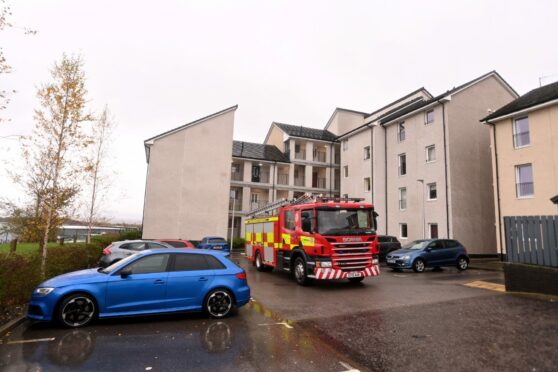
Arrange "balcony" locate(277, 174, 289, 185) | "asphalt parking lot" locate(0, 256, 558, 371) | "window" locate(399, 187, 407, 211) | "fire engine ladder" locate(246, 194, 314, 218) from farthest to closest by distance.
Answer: "balcony" locate(277, 174, 289, 185)
"window" locate(399, 187, 407, 211)
"fire engine ladder" locate(246, 194, 314, 218)
"asphalt parking lot" locate(0, 256, 558, 371)

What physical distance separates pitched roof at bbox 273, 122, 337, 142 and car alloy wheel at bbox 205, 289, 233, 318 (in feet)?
100

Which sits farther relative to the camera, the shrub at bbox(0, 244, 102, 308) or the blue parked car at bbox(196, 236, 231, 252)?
the blue parked car at bbox(196, 236, 231, 252)

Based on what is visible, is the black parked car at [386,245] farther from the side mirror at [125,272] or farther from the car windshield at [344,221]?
the side mirror at [125,272]

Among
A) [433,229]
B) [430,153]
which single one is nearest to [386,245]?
[433,229]

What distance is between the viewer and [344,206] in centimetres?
1090

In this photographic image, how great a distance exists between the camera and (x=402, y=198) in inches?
1054

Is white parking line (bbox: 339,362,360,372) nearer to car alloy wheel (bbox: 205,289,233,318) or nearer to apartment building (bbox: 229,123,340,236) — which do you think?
car alloy wheel (bbox: 205,289,233,318)

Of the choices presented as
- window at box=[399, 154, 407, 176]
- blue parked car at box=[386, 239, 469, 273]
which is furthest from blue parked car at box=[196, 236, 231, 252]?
window at box=[399, 154, 407, 176]

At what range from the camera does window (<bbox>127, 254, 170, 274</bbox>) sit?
21.6 ft

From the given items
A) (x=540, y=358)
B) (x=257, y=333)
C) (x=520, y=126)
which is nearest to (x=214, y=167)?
(x=520, y=126)

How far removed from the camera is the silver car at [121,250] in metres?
12.7

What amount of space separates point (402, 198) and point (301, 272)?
1828 cm

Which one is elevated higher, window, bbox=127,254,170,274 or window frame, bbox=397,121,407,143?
window frame, bbox=397,121,407,143

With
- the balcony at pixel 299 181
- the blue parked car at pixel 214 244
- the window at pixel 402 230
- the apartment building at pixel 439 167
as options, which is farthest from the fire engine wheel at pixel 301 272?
the balcony at pixel 299 181
